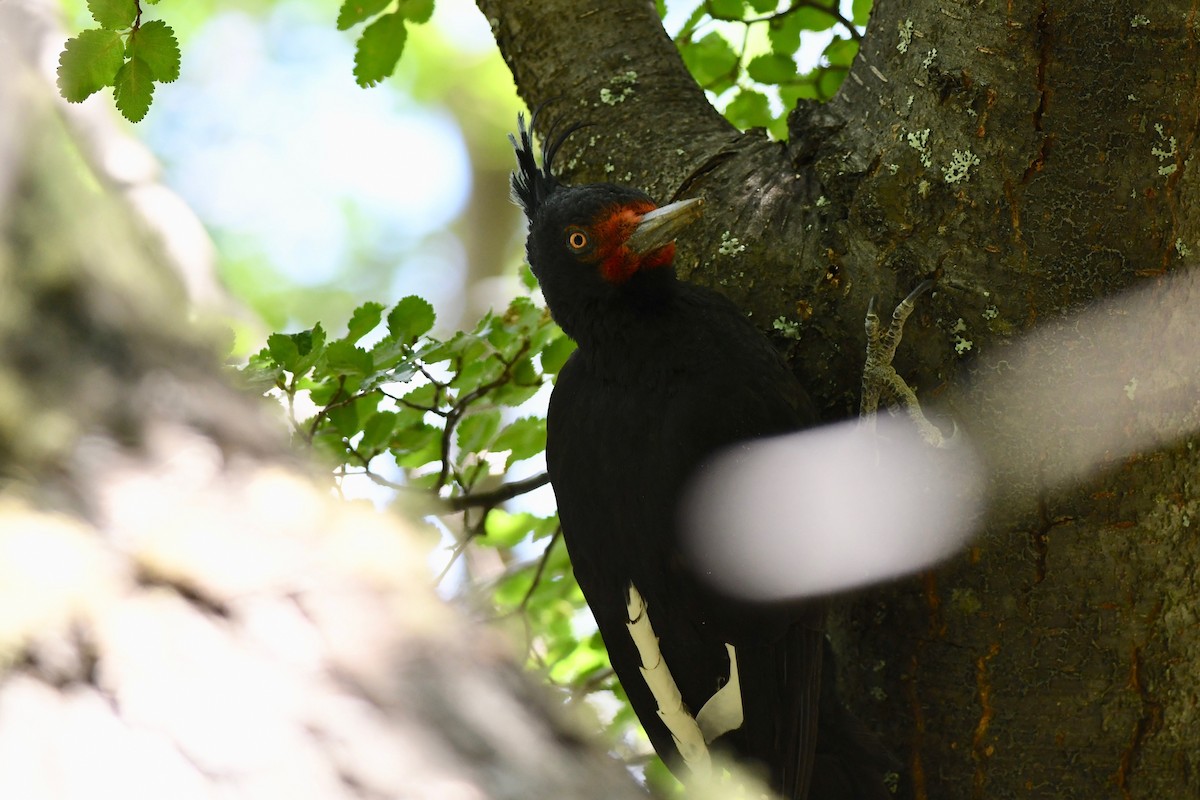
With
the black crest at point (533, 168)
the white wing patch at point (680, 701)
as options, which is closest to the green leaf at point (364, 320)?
the black crest at point (533, 168)

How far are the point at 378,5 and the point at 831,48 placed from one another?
4.19 feet

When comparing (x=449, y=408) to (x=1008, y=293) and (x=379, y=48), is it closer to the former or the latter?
(x=379, y=48)

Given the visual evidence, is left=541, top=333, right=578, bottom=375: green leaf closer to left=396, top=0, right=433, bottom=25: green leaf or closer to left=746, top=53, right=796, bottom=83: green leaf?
left=396, top=0, right=433, bottom=25: green leaf

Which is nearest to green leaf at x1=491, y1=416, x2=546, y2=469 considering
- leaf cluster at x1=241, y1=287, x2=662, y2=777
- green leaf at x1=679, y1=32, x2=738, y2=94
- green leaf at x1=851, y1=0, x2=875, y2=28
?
leaf cluster at x1=241, y1=287, x2=662, y2=777

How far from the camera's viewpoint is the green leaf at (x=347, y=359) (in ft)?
7.06

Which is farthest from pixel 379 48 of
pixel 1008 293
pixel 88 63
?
pixel 1008 293

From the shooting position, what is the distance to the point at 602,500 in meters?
2.35

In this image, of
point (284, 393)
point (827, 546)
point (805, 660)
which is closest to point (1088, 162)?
point (827, 546)

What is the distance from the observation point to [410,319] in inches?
90.0

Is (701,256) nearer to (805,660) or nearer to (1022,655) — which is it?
(805,660)

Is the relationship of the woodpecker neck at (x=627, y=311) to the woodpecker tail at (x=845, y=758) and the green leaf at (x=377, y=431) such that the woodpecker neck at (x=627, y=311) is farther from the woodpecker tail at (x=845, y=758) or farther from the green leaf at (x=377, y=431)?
the woodpecker tail at (x=845, y=758)

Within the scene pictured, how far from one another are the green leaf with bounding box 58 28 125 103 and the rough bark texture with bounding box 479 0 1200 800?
1.20 metres

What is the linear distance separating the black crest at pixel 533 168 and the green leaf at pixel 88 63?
1.12 m

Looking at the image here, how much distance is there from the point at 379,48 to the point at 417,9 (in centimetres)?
12
